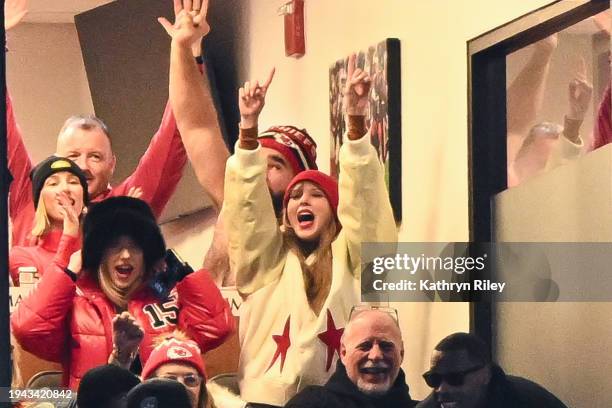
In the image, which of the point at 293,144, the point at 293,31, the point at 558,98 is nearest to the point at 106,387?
the point at 293,144

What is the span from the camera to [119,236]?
2.81m

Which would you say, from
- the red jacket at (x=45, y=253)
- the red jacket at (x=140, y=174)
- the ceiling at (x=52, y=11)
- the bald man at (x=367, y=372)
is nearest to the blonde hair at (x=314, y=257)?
the bald man at (x=367, y=372)

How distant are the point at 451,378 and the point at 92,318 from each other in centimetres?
86

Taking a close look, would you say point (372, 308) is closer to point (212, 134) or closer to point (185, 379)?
point (185, 379)

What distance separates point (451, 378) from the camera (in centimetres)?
268

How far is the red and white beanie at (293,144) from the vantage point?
284 cm

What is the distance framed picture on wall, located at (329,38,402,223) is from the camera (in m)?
2.79


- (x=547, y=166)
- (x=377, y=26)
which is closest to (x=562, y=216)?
(x=547, y=166)

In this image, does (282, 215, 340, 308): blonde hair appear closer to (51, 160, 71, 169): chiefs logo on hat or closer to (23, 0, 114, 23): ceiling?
(51, 160, 71, 169): chiefs logo on hat

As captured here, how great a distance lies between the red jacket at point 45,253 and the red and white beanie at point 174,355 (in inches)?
11.9

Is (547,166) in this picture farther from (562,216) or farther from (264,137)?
(264,137)

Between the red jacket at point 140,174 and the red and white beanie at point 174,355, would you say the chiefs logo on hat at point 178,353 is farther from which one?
the red jacket at point 140,174

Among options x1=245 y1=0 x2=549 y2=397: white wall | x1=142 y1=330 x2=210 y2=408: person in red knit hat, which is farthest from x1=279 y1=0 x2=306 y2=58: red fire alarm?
x1=142 y1=330 x2=210 y2=408: person in red knit hat

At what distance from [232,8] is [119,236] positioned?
0.62 metres
